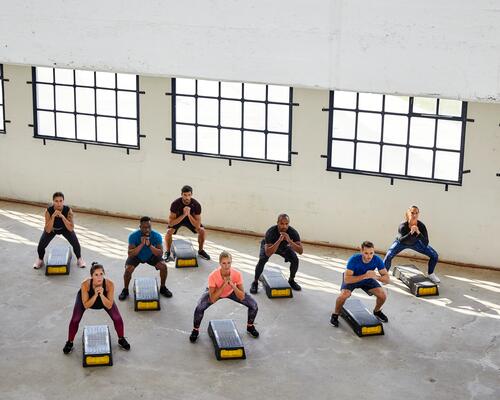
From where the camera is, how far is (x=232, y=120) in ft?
43.5

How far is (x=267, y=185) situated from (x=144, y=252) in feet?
9.25

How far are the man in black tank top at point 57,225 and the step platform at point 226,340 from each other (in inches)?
108

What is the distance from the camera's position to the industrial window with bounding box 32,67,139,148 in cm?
1384

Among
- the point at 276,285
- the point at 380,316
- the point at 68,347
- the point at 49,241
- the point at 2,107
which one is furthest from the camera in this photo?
the point at 2,107

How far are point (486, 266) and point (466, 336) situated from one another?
2357mm

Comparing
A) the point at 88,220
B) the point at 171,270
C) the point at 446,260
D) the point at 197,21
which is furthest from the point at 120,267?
the point at 446,260

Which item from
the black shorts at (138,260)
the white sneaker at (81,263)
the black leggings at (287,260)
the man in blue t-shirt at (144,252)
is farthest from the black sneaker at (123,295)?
the black leggings at (287,260)

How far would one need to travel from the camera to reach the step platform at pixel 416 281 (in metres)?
11.5

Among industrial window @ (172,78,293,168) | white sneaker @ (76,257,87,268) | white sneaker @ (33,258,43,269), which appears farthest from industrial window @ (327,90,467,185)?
white sneaker @ (33,258,43,269)

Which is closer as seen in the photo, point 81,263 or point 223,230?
point 81,263

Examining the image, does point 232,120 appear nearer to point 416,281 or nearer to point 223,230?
point 223,230

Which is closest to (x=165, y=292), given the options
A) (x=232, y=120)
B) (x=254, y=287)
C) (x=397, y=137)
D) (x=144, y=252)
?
(x=144, y=252)

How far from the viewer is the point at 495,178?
1202cm

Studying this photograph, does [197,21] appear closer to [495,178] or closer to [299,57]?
[299,57]
